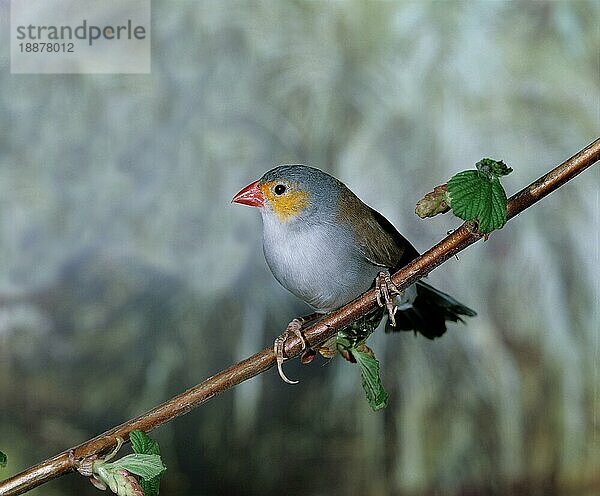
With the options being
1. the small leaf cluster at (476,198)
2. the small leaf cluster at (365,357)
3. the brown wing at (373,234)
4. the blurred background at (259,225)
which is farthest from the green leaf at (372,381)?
the blurred background at (259,225)

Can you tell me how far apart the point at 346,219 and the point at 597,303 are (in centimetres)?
130

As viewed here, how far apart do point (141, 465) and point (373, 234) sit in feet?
1.83

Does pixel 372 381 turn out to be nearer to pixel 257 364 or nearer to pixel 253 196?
pixel 257 364

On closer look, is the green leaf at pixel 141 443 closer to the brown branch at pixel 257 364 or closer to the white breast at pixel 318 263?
the brown branch at pixel 257 364

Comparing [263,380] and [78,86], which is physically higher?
[78,86]

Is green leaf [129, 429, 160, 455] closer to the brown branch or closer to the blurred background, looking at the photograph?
the brown branch

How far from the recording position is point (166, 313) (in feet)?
6.93

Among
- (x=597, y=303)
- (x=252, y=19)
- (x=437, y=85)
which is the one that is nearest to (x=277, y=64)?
(x=252, y=19)

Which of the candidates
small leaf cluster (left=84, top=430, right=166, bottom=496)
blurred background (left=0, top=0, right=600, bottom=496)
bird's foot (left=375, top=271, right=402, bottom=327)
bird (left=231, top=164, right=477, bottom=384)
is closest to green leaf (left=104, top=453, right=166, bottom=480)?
small leaf cluster (left=84, top=430, right=166, bottom=496)

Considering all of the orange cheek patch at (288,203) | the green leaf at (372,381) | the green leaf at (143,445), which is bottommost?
the green leaf at (143,445)

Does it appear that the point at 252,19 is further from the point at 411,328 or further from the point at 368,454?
the point at 411,328

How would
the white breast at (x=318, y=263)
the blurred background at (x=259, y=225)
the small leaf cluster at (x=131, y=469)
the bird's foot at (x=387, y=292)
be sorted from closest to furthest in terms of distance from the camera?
the small leaf cluster at (x=131, y=469) → the bird's foot at (x=387, y=292) → the white breast at (x=318, y=263) → the blurred background at (x=259, y=225)

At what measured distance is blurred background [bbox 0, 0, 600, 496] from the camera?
82.4 inches

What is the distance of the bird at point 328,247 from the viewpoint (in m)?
0.99
